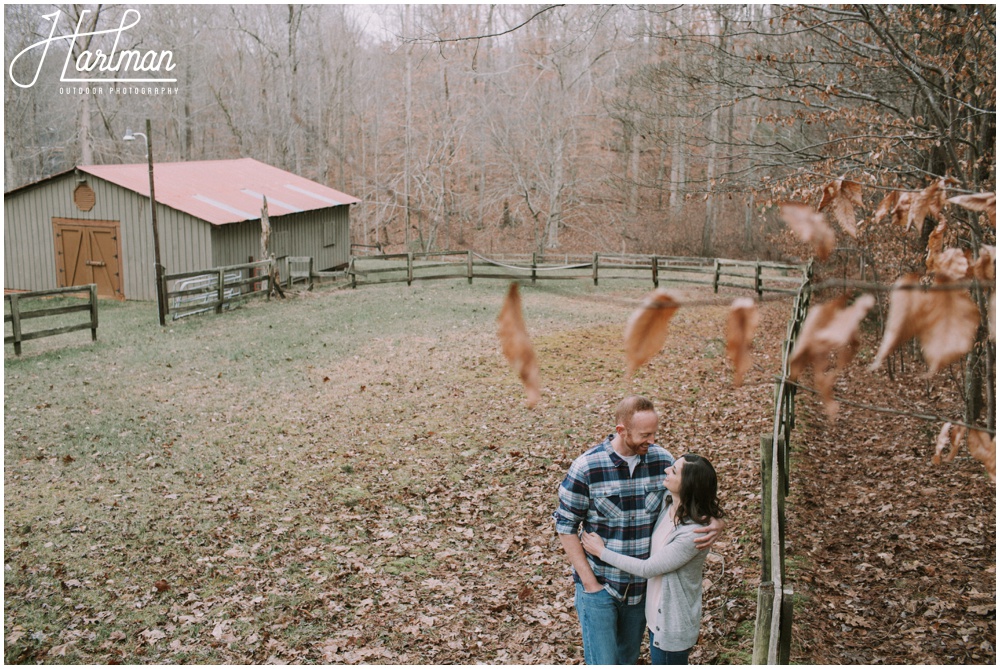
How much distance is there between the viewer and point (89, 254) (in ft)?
74.7

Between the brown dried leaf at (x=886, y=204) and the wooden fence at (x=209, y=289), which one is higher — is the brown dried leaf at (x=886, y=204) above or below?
above

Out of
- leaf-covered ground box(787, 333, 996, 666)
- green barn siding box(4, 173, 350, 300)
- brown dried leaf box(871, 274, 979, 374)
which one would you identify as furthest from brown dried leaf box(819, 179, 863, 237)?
green barn siding box(4, 173, 350, 300)

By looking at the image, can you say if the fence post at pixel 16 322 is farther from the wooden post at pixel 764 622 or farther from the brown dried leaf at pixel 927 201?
A: the brown dried leaf at pixel 927 201

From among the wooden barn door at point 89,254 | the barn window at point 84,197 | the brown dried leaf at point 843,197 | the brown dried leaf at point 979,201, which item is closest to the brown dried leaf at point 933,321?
the brown dried leaf at point 979,201

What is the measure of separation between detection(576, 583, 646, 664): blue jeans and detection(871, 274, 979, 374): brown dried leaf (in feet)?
8.97

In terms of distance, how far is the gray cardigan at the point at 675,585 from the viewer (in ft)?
12.4

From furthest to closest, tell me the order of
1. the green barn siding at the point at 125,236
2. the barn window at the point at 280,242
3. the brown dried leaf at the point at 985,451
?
the barn window at the point at 280,242, the green barn siding at the point at 125,236, the brown dried leaf at the point at 985,451

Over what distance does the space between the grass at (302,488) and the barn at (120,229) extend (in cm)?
593

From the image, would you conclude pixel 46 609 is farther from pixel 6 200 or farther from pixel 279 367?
pixel 6 200

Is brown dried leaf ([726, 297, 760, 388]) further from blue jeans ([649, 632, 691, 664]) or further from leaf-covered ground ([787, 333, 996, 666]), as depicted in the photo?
blue jeans ([649, 632, 691, 664])

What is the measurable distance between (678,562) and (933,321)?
2456 mm

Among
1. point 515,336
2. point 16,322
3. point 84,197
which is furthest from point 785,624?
point 84,197

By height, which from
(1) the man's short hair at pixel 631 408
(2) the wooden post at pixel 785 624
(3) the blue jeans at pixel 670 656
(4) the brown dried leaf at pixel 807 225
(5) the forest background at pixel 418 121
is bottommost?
(3) the blue jeans at pixel 670 656

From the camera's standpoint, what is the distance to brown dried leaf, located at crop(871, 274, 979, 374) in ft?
5.05
